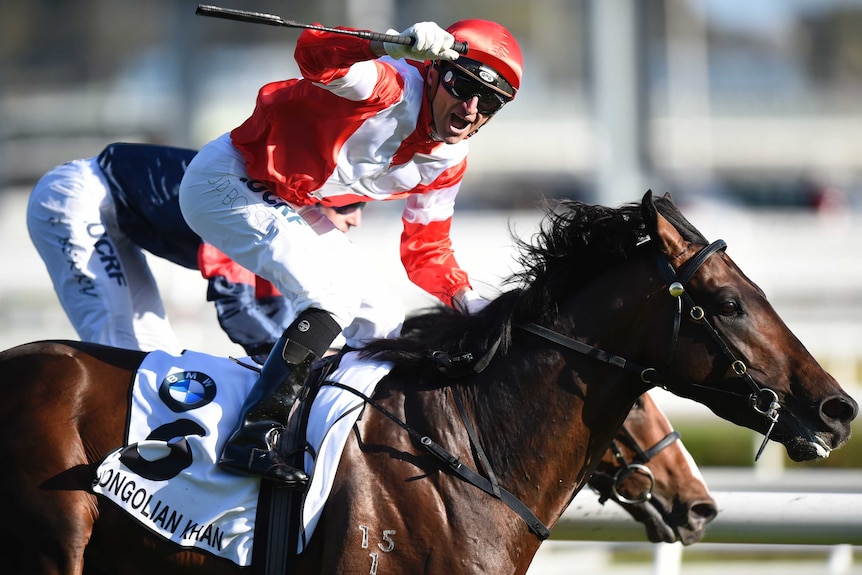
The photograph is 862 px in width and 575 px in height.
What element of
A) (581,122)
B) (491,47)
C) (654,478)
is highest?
(491,47)

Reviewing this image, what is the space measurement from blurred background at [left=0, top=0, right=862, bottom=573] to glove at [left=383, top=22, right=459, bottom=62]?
3818 mm

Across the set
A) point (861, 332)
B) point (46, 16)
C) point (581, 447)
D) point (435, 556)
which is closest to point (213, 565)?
point (435, 556)

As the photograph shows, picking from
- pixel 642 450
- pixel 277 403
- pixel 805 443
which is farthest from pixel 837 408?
pixel 277 403

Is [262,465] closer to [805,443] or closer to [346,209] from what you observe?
[805,443]

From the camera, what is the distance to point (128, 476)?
301 cm

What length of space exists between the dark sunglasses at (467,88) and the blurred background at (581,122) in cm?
344

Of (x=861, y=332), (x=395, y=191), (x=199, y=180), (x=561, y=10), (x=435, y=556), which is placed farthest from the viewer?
(x=561, y=10)

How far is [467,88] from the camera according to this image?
10.8ft

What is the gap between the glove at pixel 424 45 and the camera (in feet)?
9.78

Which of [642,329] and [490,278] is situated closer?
[642,329]

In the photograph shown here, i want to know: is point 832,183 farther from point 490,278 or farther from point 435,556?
point 435,556

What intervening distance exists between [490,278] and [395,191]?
5.69 metres

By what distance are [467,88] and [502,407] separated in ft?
3.14

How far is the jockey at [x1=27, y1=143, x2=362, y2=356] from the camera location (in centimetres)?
400
